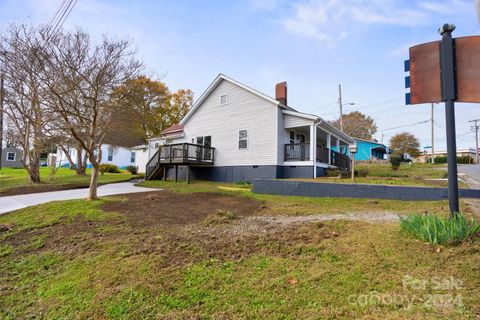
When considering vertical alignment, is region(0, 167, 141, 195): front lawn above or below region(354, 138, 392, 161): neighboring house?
below

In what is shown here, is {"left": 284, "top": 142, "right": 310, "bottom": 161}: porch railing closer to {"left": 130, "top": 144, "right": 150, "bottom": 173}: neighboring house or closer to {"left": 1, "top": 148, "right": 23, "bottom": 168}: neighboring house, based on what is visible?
{"left": 130, "top": 144, "right": 150, "bottom": 173}: neighboring house

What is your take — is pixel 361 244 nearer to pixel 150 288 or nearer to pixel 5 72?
pixel 150 288

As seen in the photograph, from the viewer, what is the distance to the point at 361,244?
11.9 feet

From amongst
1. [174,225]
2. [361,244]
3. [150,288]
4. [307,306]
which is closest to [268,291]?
[307,306]

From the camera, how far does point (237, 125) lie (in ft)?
54.4

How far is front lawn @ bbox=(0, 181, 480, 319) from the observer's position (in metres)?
2.32

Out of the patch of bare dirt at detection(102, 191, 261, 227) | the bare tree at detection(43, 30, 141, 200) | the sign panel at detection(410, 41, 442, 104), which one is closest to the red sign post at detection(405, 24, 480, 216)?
the sign panel at detection(410, 41, 442, 104)

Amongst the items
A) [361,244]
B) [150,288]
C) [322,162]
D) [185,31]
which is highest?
[185,31]

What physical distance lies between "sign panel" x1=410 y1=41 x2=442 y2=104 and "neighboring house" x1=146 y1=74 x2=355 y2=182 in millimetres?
9842

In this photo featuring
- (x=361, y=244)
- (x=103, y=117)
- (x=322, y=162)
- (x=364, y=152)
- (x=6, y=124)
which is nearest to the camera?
(x=361, y=244)

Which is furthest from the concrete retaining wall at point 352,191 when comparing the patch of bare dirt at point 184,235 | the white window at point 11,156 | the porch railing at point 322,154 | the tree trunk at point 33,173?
the white window at point 11,156

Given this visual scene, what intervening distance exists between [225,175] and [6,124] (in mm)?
17085

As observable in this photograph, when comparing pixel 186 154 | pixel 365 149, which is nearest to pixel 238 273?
pixel 186 154

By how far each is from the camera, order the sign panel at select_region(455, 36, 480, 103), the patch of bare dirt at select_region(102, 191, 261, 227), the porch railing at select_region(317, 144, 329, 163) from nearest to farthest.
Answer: the sign panel at select_region(455, 36, 480, 103) < the patch of bare dirt at select_region(102, 191, 261, 227) < the porch railing at select_region(317, 144, 329, 163)
